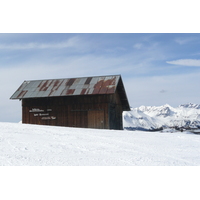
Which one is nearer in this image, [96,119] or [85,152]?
[85,152]

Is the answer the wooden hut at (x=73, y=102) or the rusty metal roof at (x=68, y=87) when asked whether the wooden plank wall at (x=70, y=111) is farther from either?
the rusty metal roof at (x=68, y=87)


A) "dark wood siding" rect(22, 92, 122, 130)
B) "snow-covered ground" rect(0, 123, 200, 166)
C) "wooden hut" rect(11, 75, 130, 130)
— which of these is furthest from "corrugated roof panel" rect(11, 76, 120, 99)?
"snow-covered ground" rect(0, 123, 200, 166)

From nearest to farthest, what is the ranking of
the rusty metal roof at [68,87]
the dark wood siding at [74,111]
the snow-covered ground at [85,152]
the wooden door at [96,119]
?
the snow-covered ground at [85,152] → the wooden door at [96,119] → the dark wood siding at [74,111] → the rusty metal roof at [68,87]

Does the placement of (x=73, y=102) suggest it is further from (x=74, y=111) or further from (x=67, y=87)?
(x=67, y=87)

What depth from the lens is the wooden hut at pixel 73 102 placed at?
25847 mm

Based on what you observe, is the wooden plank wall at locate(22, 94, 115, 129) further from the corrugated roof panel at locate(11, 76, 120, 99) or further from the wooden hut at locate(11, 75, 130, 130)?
the corrugated roof panel at locate(11, 76, 120, 99)

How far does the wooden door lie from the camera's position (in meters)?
25.7

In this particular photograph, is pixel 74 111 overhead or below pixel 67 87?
below

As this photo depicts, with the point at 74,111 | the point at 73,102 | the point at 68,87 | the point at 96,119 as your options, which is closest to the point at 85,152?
the point at 96,119

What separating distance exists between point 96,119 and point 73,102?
260 centimetres

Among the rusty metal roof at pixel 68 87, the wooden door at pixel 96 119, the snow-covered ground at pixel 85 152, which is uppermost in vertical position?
the rusty metal roof at pixel 68 87

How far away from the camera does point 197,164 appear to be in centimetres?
999

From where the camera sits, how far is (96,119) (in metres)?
25.8

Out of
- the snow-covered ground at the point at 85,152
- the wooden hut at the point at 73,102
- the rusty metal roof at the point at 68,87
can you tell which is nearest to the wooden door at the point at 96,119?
the wooden hut at the point at 73,102
